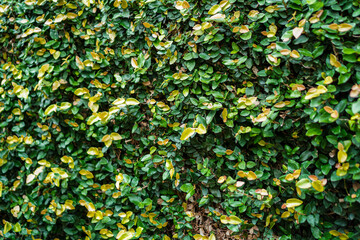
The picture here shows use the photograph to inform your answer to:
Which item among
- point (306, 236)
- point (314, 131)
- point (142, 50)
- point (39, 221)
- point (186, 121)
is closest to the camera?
point (314, 131)

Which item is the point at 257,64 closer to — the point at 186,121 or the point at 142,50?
the point at 186,121

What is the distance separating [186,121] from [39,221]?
56.1 inches

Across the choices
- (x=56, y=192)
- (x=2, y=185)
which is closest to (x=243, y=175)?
(x=56, y=192)

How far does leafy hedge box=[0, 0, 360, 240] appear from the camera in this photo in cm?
141

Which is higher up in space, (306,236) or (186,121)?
(186,121)

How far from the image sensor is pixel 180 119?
1809 mm

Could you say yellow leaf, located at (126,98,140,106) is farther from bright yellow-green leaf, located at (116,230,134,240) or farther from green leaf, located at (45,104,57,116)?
bright yellow-green leaf, located at (116,230,134,240)

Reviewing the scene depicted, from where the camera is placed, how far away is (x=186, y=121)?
1785 mm

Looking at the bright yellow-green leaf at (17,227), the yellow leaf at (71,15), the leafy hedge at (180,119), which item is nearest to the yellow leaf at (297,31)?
the leafy hedge at (180,119)

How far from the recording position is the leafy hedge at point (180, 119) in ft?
4.64

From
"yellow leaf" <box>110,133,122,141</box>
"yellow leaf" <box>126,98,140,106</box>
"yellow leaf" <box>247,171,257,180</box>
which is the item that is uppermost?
"yellow leaf" <box>126,98,140,106</box>

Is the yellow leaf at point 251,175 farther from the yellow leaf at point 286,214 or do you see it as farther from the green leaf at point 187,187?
the green leaf at point 187,187

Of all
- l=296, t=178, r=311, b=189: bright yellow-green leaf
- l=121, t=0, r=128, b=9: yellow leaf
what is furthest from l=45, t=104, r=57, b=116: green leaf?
l=296, t=178, r=311, b=189: bright yellow-green leaf

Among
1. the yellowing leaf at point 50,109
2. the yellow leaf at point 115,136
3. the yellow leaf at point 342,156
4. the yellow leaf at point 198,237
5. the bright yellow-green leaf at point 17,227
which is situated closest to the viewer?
the yellow leaf at point 342,156
